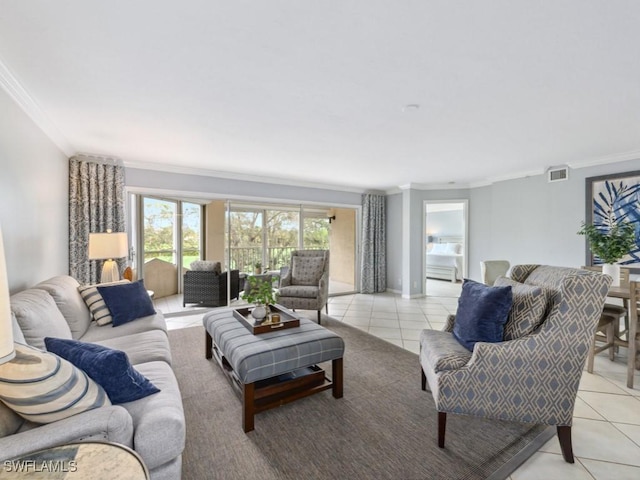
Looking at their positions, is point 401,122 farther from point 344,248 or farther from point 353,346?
point 344,248

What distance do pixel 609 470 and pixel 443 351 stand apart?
101 centimetres

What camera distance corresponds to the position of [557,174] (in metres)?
4.33

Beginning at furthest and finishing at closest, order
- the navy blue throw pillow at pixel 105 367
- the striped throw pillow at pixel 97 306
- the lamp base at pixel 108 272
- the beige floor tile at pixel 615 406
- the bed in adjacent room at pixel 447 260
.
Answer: the bed in adjacent room at pixel 447 260 → the lamp base at pixel 108 272 → the striped throw pillow at pixel 97 306 → the beige floor tile at pixel 615 406 → the navy blue throw pillow at pixel 105 367

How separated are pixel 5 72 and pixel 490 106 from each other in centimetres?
357

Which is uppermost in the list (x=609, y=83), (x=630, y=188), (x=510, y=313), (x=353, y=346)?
(x=609, y=83)

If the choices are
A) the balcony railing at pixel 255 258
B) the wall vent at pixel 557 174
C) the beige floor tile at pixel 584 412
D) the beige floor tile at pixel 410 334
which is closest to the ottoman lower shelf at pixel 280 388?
the beige floor tile at pixel 410 334

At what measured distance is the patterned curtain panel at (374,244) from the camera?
630 centimetres

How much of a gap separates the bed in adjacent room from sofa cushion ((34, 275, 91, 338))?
7.61 metres

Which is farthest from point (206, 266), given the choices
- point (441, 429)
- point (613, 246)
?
point (613, 246)

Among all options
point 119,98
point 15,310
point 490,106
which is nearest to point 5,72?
point 119,98

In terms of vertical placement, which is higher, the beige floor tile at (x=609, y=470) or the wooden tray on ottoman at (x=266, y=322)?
the wooden tray on ottoman at (x=266, y=322)

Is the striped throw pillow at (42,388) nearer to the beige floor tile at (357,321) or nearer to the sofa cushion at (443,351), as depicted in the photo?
the sofa cushion at (443,351)

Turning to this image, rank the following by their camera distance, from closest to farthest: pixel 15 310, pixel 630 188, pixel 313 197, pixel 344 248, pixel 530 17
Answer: pixel 530 17 → pixel 15 310 → pixel 630 188 → pixel 313 197 → pixel 344 248

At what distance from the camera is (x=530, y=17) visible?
4.69 ft
